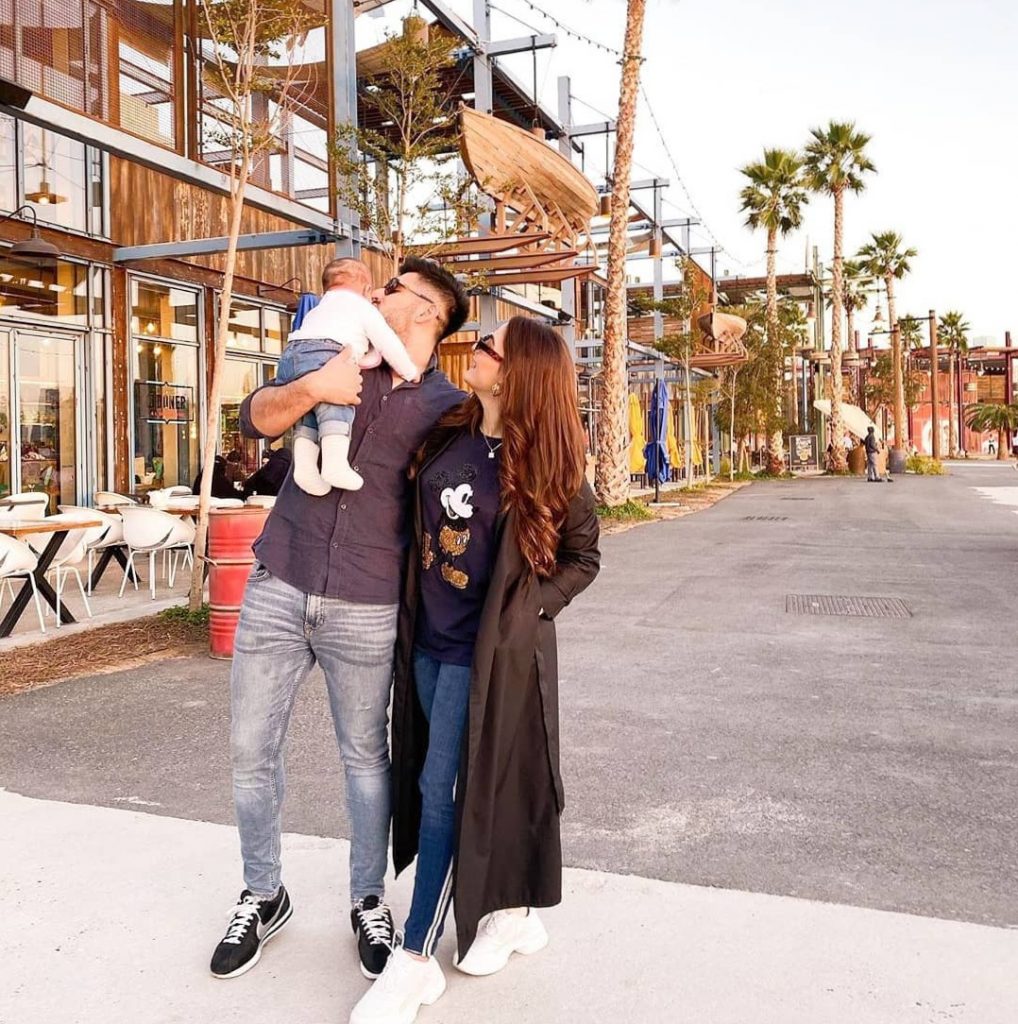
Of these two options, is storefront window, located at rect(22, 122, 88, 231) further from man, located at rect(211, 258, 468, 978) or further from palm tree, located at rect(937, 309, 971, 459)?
palm tree, located at rect(937, 309, 971, 459)

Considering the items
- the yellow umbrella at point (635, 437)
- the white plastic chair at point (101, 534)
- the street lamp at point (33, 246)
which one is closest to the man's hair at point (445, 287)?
the white plastic chair at point (101, 534)

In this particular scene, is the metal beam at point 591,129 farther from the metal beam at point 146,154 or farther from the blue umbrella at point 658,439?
the metal beam at point 146,154

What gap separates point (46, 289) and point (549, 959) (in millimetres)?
11593

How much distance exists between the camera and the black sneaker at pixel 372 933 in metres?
2.48

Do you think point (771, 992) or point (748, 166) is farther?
point (748, 166)

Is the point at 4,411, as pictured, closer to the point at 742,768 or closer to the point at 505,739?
the point at 742,768

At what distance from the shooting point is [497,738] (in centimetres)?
232

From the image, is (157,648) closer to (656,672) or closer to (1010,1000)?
(656,672)

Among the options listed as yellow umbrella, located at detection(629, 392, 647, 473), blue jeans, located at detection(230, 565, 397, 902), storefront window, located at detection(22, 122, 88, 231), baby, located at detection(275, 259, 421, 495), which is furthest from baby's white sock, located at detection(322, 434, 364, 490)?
yellow umbrella, located at detection(629, 392, 647, 473)

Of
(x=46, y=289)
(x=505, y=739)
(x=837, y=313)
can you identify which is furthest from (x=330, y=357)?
(x=837, y=313)

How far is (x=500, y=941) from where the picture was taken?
8.40 feet

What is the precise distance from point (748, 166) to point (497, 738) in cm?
3868

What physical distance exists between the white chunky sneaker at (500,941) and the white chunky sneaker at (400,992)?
12cm

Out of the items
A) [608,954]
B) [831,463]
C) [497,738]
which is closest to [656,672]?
[608,954]
